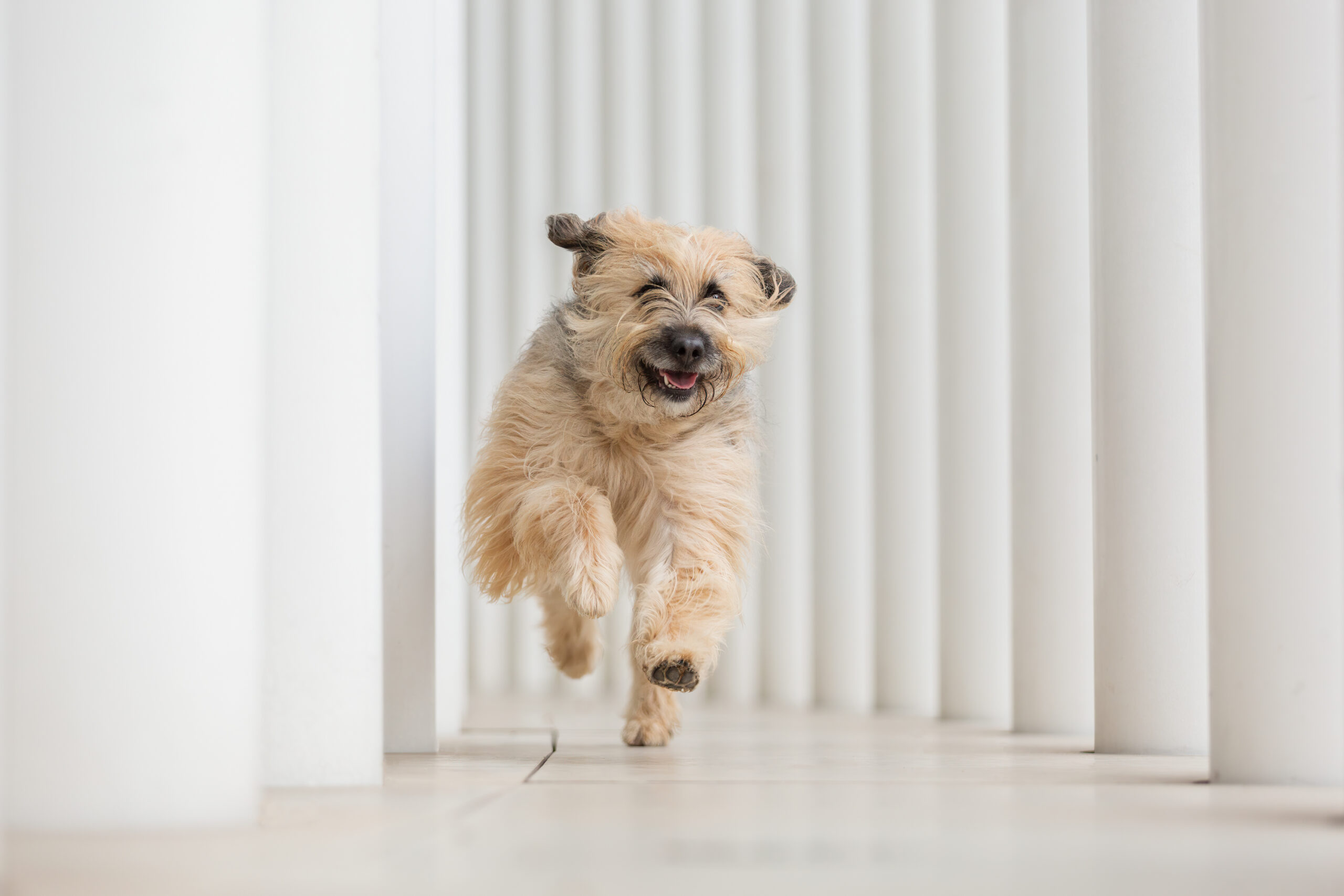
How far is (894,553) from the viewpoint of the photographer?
5.61 m

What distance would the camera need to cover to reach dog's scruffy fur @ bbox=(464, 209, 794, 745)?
→ 3.13 meters

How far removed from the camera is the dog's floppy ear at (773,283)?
3629 millimetres

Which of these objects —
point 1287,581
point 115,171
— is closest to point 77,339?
point 115,171

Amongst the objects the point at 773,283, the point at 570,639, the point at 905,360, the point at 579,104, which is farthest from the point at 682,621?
the point at 579,104

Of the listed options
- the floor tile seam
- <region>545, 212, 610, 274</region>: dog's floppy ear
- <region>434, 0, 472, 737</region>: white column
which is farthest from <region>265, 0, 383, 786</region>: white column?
<region>545, 212, 610, 274</region>: dog's floppy ear

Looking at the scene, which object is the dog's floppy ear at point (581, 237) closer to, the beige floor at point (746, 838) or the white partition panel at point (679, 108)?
the beige floor at point (746, 838)

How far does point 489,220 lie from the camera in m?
7.86

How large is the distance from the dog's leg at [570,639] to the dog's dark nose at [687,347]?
1.37 meters

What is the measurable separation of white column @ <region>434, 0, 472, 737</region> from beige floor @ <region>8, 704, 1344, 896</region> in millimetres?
1047

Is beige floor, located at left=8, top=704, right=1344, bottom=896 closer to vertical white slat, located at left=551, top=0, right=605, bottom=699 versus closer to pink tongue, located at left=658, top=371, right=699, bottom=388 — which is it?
pink tongue, located at left=658, top=371, right=699, bottom=388

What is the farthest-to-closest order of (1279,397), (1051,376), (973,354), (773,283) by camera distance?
1. (973,354)
2. (1051,376)
3. (773,283)
4. (1279,397)

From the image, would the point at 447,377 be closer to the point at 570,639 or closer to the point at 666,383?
the point at 570,639

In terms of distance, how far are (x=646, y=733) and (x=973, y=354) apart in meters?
2.25

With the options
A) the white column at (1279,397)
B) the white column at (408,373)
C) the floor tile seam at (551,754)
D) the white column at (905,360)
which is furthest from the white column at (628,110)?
the white column at (1279,397)
